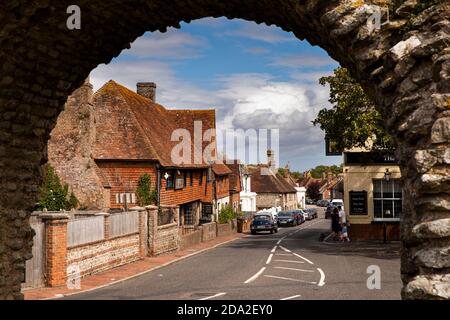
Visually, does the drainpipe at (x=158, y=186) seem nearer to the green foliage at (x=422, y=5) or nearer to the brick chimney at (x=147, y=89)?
the brick chimney at (x=147, y=89)

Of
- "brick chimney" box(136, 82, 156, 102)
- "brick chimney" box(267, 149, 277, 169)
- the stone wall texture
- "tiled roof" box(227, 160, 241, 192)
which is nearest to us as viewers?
the stone wall texture

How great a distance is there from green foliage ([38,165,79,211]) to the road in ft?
23.1

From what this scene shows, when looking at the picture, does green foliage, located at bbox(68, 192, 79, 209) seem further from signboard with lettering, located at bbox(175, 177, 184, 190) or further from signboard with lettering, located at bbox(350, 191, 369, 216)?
signboard with lettering, located at bbox(350, 191, 369, 216)

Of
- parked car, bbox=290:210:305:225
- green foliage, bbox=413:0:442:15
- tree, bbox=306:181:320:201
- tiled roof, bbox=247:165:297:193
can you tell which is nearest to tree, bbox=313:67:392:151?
green foliage, bbox=413:0:442:15

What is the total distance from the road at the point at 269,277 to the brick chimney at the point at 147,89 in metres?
18.2

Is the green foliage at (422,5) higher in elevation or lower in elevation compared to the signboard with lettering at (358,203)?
higher

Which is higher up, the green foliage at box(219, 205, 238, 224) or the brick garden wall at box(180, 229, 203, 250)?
the green foliage at box(219, 205, 238, 224)

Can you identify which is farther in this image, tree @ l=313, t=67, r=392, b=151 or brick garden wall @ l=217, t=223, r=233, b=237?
brick garden wall @ l=217, t=223, r=233, b=237

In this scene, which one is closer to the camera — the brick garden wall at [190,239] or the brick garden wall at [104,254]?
the brick garden wall at [104,254]

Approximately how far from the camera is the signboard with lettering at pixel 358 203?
102 feet

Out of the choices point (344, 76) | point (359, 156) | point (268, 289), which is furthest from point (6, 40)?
point (359, 156)

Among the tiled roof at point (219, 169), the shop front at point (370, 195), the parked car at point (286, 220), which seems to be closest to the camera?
the shop front at point (370, 195)

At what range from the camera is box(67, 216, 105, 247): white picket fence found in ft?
55.8

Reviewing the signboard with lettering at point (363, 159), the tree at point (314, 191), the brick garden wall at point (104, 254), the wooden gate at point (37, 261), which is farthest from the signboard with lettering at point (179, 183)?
the tree at point (314, 191)
